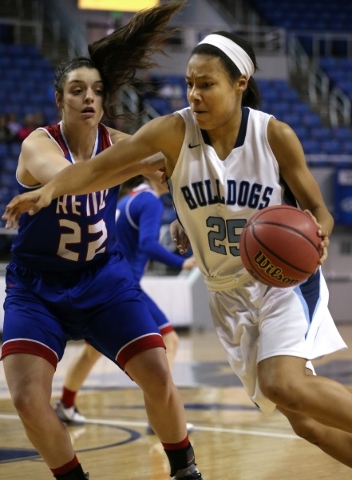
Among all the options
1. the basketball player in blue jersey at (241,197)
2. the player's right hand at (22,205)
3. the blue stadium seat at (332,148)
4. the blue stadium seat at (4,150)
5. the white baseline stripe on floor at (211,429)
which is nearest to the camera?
the player's right hand at (22,205)

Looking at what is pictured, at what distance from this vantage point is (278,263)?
316 cm

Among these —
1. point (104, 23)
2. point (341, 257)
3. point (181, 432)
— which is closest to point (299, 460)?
point (181, 432)

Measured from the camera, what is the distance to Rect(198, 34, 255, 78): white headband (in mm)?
3447

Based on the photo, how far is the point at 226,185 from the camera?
11.4ft

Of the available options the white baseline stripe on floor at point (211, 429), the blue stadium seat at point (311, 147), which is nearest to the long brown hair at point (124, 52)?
the white baseline stripe on floor at point (211, 429)

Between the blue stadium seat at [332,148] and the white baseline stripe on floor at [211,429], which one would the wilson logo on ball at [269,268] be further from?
the blue stadium seat at [332,148]

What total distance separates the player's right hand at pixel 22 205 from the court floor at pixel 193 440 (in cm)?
178

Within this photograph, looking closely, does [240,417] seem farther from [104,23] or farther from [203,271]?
[104,23]

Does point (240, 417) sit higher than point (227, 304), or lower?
lower

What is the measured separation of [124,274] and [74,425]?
2134 mm

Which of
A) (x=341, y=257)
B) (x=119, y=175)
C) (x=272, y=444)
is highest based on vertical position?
(x=119, y=175)

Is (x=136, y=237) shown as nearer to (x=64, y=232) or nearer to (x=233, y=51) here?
(x=64, y=232)

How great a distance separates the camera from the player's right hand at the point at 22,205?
305cm

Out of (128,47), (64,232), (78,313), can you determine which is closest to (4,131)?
(128,47)
